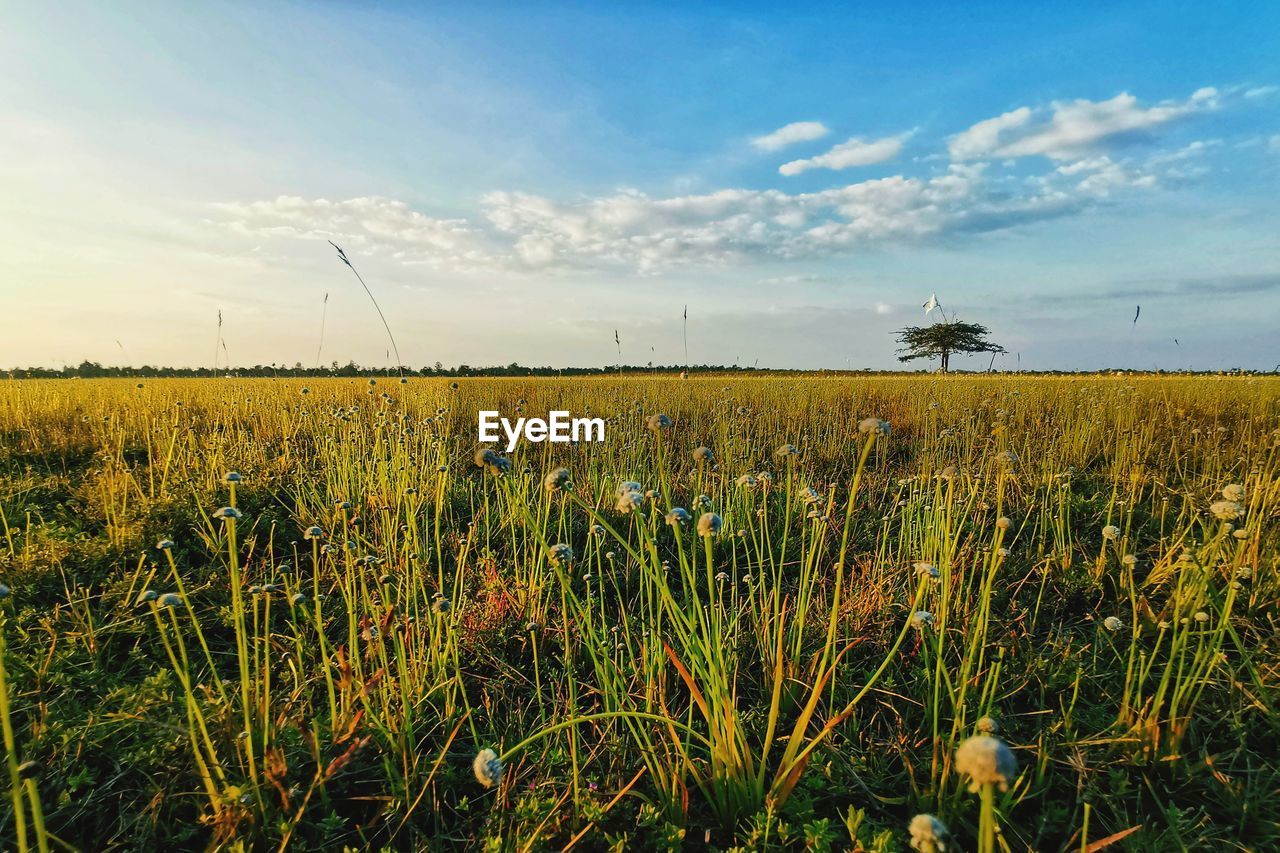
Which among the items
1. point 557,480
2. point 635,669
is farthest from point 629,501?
point 635,669

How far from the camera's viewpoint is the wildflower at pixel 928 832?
0.92m

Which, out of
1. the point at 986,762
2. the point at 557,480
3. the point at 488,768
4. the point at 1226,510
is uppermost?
the point at 557,480

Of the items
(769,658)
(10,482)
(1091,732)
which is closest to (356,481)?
(10,482)

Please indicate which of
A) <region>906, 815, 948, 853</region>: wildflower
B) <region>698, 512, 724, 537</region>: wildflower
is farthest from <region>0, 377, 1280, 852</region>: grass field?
<region>698, 512, 724, 537</region>: wildflower

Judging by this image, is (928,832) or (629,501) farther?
(629,501)

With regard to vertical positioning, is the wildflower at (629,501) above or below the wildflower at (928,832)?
above

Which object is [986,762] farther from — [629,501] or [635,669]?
[635,669]

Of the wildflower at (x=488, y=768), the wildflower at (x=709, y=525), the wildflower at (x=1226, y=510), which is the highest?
the wildflower at (x=709, y=525)

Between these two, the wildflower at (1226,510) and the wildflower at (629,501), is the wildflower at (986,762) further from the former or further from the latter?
the wildflower at (1226,510)

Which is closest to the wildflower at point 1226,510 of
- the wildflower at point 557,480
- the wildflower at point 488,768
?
the wildflower at point 557,480

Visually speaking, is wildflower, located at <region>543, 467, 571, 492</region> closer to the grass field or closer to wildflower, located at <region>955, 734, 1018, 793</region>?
the grass field

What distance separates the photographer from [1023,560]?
10.6 ft

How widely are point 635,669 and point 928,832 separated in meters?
1.28

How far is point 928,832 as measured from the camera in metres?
0.92
